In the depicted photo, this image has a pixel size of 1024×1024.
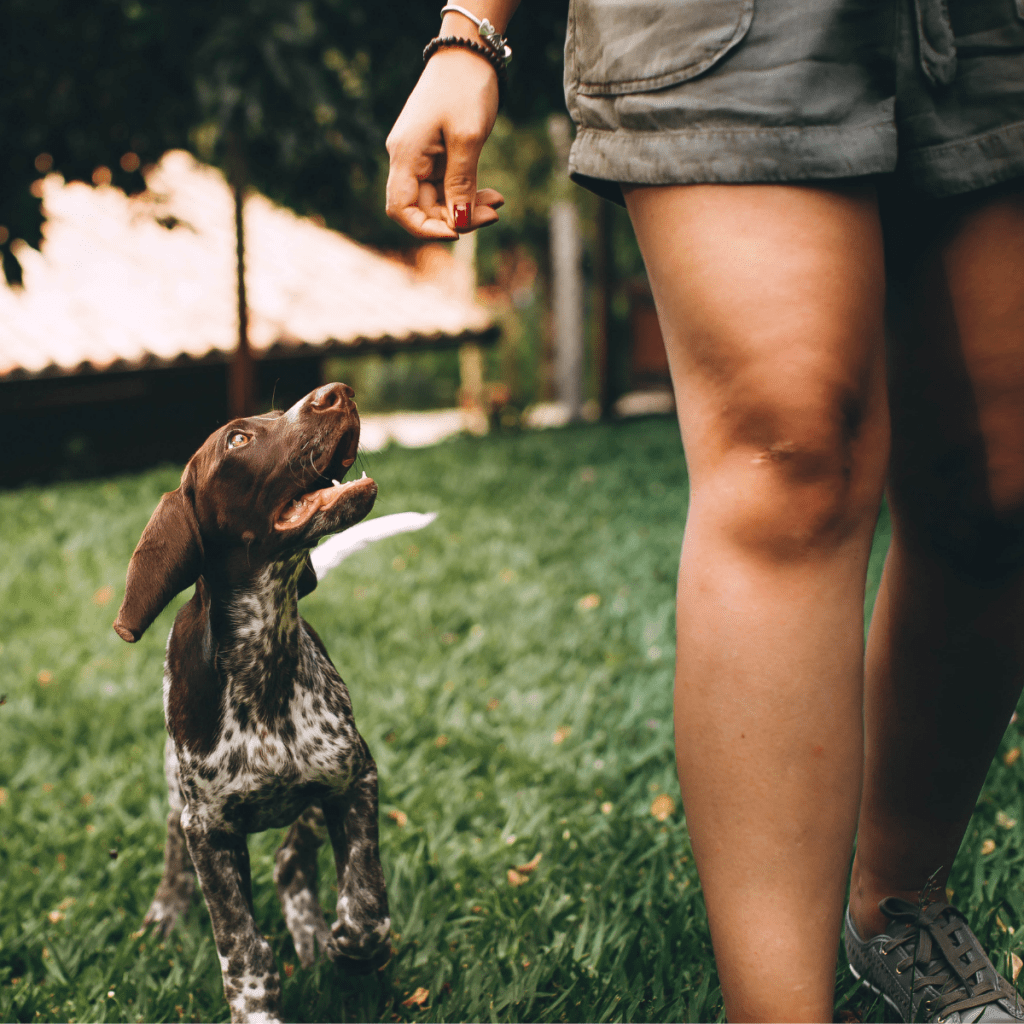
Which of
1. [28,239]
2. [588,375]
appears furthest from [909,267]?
[588,375]

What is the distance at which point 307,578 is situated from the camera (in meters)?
1.71

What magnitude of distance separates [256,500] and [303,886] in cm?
86

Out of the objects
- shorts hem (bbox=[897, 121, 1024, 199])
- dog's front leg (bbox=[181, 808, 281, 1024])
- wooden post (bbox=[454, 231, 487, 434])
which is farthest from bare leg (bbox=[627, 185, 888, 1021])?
A: wooden post (bbox=[454, 231, 487, 434])

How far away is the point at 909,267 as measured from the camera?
1.53m

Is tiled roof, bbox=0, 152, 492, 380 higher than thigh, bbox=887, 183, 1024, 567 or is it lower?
higher

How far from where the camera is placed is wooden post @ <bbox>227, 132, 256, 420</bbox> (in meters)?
4.93

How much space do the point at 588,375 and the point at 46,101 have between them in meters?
14.6

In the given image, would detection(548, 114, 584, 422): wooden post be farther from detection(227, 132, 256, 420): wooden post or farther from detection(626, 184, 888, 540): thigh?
detection(626, 184, 888, 540): thigh

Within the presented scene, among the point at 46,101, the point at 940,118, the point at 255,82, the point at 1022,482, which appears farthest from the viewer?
the point at 255,82

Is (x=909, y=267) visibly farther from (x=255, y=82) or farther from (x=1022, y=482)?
(x=255, y=82)

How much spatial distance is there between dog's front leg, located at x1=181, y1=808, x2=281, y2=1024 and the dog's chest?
0.13 feet

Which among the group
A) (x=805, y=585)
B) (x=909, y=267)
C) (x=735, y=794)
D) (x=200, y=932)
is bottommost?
(x=200, y=932)

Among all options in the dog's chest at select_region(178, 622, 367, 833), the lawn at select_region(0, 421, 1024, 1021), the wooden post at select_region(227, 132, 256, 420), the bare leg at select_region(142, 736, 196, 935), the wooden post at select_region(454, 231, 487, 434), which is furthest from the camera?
the wooden post at select_region(454, 231, 487, 434)

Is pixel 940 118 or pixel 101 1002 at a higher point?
pixel 940 118
